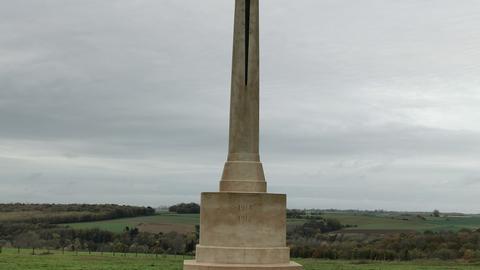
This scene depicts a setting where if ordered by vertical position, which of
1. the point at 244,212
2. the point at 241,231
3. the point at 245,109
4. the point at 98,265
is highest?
the point at 245,109

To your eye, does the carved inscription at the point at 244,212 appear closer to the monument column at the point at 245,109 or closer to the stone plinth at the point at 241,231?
the stone plinth at the point at 241,231

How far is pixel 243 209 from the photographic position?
41.6 feet

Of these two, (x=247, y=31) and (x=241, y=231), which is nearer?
(x=241, y=231)

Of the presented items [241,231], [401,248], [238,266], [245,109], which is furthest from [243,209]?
[401,248]

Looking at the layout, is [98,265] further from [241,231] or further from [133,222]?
[133,222]

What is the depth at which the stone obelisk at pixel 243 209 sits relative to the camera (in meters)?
12.6

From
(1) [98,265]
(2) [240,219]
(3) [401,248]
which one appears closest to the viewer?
(2) [240,219]

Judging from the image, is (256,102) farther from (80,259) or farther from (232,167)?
(80,259)

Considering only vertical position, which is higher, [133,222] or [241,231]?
[241,231]

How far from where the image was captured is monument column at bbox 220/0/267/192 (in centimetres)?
1322

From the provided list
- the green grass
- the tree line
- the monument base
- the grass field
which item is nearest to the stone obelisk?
the monument base

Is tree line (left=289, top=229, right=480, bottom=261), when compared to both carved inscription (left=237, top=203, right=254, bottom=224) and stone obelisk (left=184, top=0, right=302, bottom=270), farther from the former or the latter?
carved inscription (left=237, top=203, right=254, bottom=224)

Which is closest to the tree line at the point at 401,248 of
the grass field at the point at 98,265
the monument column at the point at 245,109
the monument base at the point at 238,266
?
the grass field at the point at 98,265

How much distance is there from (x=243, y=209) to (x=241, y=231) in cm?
43
